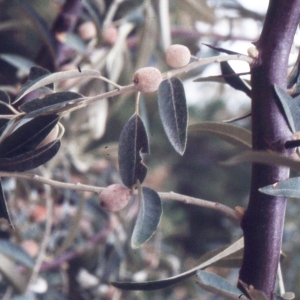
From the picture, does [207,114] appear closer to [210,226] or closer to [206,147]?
[206,147]

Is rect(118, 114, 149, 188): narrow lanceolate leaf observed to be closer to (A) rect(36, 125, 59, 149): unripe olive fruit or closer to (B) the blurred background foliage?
(A) rect(36, 125, 59, 149): unripe olive fruit

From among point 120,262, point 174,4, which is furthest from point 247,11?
point 120,262

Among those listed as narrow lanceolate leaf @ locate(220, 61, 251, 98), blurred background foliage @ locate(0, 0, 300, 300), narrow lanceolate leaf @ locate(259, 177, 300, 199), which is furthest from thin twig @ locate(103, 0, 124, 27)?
narrow lanceolate leaf @ locate(259, 177, 300, 199)

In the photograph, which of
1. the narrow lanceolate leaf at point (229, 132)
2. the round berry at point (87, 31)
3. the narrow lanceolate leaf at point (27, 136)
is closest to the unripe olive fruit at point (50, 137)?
the narrow lanceolate leaf at point (27, 136)

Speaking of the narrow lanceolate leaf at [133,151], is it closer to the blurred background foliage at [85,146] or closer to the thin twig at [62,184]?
the thin twig at [62,184]

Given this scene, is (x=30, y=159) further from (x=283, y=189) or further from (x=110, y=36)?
(x=110, y=36)
